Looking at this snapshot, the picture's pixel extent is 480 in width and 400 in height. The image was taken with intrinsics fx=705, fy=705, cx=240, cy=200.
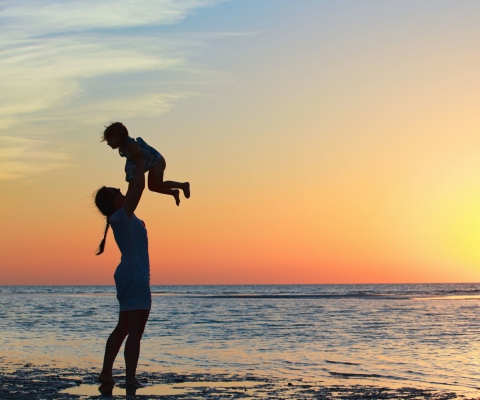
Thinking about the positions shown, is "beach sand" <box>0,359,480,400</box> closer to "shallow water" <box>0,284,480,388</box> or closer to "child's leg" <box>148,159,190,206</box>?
"shallow water" <box>0,284,480,388</box>

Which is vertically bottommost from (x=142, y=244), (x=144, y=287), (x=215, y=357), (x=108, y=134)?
(x=215, y=357)

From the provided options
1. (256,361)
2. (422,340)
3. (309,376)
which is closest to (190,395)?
(309,376)

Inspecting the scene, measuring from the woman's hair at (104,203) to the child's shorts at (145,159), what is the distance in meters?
0.30

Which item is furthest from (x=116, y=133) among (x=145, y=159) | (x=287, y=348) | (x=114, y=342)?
(x=287, y=348)

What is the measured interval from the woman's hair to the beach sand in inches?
56.4

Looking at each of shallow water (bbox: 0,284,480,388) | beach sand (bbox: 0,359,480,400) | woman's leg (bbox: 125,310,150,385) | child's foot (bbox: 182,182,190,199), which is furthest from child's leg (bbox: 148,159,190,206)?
shallow water (bbox: 0,284,480,388)

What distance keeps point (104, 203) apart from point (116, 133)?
2.37 ft

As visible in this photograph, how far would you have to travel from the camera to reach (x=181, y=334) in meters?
16.9

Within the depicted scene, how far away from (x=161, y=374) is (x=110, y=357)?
8.24 feet

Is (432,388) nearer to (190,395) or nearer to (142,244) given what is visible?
(190,395)

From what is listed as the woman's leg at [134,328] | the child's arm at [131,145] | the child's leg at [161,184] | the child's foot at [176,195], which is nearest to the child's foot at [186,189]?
the child's leg at [161,184]

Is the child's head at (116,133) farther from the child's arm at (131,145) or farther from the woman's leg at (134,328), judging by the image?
the woman's leg at (134,328)

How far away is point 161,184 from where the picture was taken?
6.60m

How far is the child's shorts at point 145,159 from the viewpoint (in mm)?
6207
